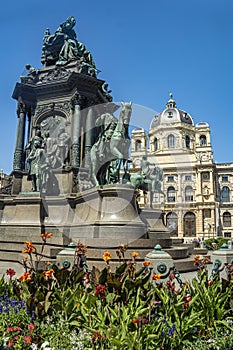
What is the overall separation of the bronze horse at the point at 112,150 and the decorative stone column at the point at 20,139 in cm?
576

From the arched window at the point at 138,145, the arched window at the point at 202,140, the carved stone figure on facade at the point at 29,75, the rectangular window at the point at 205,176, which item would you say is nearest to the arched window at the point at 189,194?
the rectangular window at the point at 205,176

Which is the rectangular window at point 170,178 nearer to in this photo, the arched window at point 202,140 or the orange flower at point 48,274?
the arched window at point 202,140

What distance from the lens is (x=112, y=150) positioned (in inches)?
535

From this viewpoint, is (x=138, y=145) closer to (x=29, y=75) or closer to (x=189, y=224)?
(x=189, y=224)

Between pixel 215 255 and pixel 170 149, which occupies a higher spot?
pixel 170 149

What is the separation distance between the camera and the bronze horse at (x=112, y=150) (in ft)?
44.6

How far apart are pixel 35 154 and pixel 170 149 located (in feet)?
201

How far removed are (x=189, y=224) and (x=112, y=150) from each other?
63725mm

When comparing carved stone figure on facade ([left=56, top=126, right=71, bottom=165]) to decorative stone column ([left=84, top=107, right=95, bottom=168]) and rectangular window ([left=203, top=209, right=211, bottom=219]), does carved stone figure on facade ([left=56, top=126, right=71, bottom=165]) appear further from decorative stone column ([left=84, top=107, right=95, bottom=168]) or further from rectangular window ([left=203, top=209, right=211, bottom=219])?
rectangular window ([left=203, top=209, right=211, bottom=219])

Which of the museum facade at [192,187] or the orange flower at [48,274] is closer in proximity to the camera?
the orange flower at [48,274]

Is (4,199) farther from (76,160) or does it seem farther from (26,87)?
(26,87)

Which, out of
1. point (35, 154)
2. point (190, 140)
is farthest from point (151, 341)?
point (190, 140)

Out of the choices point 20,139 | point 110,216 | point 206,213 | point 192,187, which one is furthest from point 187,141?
point 110,216

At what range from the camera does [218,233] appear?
7188 centimetres
